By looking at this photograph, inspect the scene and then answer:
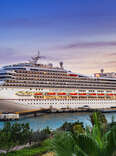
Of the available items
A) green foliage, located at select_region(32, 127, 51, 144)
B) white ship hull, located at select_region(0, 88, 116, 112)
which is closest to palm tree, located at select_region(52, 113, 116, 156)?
green foliage, located at select_region(32, 127, 51, 144)

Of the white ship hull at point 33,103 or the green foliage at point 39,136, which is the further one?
the white ship hull at point 33,103

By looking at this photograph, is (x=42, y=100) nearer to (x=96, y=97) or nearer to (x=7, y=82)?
(x=7, y=82)

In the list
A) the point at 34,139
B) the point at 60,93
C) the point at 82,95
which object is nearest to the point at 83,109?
the point at 82,95

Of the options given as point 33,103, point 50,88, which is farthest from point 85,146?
point 50,88

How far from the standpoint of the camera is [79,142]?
11.7 feet

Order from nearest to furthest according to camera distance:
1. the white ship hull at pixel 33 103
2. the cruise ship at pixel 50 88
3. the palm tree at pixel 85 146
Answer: the palm tree at pixel 85 146 < the white ship hull at pixel 33 103 < the cruise ship at pixel 50 88

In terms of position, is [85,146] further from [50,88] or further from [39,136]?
[50,88]

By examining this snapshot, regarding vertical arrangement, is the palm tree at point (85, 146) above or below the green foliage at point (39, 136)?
above

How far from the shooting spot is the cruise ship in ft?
124

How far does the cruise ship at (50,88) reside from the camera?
124 ft

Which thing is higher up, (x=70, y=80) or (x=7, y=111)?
(x=70, y=80)

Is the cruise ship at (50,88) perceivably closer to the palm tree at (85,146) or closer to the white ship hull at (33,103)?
the white ship hull at (33,103)

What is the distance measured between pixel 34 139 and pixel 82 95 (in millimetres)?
28376

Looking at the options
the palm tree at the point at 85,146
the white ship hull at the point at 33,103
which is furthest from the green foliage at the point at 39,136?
the white ship hull at the point at 33,103
